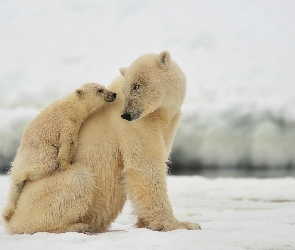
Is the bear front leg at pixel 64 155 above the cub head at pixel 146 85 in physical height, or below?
below

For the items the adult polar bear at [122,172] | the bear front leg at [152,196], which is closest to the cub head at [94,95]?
the adult polar bear at [122,172]

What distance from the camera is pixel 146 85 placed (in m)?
5.42

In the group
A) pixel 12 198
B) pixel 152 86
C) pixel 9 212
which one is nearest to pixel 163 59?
pixel 152 86

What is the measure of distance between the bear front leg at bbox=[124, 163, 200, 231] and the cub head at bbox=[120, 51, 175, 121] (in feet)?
2.20

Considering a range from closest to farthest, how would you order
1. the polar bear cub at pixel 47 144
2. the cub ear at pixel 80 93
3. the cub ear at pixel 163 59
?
the polar bear cub at pixel 47 144 < the cub ear at pixel 163 59 < the cub ear at pixel 80 93

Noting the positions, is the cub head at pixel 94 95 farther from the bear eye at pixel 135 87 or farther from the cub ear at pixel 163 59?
the cub ear at pixel 163 59

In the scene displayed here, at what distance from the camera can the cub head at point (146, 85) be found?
5.34m

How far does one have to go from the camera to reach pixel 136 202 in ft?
18.0

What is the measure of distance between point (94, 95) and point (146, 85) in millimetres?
1049

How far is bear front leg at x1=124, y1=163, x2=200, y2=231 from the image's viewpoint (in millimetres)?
5391

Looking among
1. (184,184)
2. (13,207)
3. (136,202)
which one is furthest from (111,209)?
(184,184)

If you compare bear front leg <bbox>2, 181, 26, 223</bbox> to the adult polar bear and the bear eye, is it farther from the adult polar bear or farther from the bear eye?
the bear eye

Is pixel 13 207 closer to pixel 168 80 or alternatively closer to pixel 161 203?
pixel 161 203

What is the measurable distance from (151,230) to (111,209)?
72 centimetres
